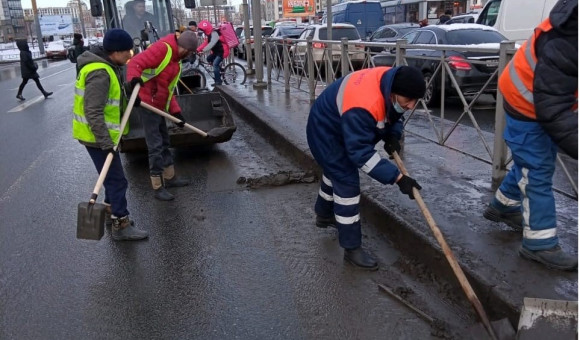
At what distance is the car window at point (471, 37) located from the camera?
9.56 metres

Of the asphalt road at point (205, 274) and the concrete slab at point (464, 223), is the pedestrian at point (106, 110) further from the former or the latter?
the concrete slab at point (464, 223)

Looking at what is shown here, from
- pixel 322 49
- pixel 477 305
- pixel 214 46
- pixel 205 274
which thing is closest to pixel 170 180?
pixel 205 274

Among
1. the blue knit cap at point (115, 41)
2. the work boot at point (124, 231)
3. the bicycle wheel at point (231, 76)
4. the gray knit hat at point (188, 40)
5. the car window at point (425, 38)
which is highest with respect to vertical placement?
the blue knit cap at point (115, 41)

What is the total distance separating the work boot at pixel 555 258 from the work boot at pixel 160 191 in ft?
10.8

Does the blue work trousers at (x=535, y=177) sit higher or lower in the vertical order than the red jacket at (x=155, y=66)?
lower

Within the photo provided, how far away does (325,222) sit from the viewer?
4219 mm

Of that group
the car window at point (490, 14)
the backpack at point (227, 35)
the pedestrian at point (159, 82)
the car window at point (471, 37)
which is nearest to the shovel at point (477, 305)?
the pedestrian at point (159, 82)

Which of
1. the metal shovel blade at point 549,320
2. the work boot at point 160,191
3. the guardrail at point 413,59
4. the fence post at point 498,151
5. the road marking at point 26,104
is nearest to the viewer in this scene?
the metal shovel blade at point 549,320

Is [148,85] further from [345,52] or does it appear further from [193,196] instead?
[345,52]

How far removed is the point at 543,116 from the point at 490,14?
10834 mm

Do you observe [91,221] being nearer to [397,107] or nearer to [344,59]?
[397,107]

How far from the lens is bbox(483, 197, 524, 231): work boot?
3.59 m

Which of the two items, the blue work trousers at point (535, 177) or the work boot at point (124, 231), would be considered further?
the work boot at point (124, 231)

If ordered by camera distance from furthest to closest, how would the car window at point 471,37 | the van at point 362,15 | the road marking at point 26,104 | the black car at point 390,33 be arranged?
the van at point 362,15, the black car at point 390,33, the road marking at point 26,104, the car window at point 471,37
